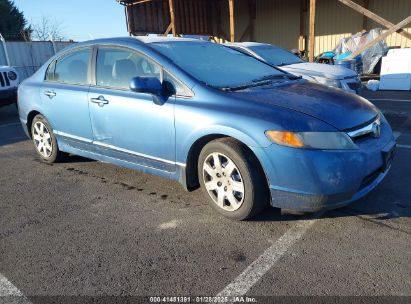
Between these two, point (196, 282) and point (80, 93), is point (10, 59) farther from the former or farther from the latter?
point (196, 282)

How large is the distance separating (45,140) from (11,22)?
109 ft

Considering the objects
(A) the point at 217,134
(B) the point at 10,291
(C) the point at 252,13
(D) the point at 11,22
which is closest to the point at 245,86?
(A) the point at 217,134

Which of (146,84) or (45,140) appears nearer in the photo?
(146,84)

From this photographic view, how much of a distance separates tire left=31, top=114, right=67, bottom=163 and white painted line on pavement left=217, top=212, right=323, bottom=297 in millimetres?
3248

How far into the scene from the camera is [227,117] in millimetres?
2982

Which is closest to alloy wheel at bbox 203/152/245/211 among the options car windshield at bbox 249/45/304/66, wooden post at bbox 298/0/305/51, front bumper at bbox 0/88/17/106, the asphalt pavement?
the asphalt pavement

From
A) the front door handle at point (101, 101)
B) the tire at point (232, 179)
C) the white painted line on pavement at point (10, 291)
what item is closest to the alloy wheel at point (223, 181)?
the tire at point (232, 179)

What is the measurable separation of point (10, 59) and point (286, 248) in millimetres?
15143

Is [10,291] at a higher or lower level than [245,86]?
lower

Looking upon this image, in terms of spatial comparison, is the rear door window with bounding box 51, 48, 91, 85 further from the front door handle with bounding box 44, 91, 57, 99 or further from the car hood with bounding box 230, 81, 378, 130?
the car hood with bounding box 230, 81, 378, 130

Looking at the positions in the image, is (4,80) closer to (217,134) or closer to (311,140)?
(217,134)

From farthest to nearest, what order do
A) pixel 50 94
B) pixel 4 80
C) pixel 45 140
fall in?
pixel 4 80 → pixel 45 140 → pixel 50 94

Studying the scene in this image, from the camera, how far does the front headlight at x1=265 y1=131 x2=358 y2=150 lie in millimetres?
2713

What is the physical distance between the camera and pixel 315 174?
2.70m
